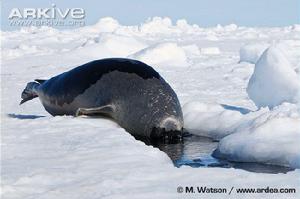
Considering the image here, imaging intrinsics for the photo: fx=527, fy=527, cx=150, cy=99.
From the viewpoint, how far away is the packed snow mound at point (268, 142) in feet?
11.8

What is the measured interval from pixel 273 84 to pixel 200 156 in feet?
8.08

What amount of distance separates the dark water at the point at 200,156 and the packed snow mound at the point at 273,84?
1.53m

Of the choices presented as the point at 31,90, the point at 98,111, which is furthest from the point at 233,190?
the point at 31,90

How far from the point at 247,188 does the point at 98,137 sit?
5.47 ft

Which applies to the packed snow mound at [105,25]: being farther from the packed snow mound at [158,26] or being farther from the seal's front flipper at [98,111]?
the seal's front flipper at [98,111]

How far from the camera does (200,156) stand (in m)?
3.93

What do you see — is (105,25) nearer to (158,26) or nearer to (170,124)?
(158,26)

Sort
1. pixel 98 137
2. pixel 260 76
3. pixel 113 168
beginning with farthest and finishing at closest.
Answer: pixel 260 76, pixel 98 137, pixel 113 168

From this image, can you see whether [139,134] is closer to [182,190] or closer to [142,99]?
[142,99]

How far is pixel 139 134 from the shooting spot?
4.73 meters

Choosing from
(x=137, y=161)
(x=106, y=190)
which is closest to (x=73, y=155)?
(x=137, y=161)

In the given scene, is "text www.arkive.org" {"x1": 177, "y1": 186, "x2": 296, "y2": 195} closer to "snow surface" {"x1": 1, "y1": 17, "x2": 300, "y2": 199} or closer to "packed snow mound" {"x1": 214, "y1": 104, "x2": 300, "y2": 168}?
"snow surface" {"x1": 1, "y1": 17, "x2": 300, "y2": 199}

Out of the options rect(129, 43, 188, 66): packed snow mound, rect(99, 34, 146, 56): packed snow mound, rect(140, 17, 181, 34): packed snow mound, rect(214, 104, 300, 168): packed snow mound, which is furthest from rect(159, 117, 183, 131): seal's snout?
rect(140, 17, 181, 34): packed snow mound

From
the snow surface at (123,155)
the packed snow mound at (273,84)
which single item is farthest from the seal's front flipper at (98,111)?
the packed snow mound at (273,84)
